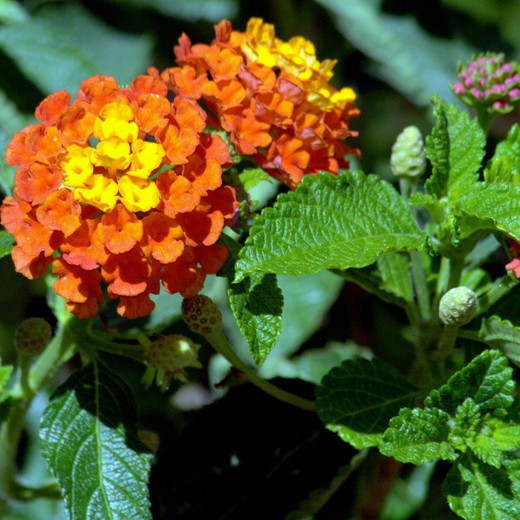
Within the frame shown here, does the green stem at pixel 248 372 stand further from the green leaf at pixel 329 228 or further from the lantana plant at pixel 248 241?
the green leaf at pixel 329 228

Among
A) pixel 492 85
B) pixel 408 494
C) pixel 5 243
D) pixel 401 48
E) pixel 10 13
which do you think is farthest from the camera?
pixel 401 48

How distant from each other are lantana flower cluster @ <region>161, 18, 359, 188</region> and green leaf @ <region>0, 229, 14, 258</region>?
0.24 metres

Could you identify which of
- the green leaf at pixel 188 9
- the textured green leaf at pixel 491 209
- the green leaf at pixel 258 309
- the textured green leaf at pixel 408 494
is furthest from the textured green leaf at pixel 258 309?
the green leaf at pixel 188 9

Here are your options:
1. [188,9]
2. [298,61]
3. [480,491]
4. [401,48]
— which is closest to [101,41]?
[188,9]

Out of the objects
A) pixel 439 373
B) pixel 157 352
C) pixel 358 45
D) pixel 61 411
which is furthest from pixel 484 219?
pixel 358 45

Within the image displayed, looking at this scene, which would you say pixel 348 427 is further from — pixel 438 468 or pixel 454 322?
pixel 438 468

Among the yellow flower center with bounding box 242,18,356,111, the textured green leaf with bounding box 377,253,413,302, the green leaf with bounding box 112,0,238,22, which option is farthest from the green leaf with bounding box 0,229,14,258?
the green leaf with bounding box 112,0,238,22

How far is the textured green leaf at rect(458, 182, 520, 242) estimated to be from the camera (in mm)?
833

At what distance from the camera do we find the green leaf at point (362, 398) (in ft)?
3.18

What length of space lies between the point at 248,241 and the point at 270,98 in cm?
18

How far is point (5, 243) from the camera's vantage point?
924 millimetres

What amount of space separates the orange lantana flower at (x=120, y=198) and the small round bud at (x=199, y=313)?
0.05 meters

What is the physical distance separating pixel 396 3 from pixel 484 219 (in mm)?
1064

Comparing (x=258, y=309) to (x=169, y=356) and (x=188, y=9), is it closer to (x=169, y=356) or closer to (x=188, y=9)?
(x=169, y=356)
